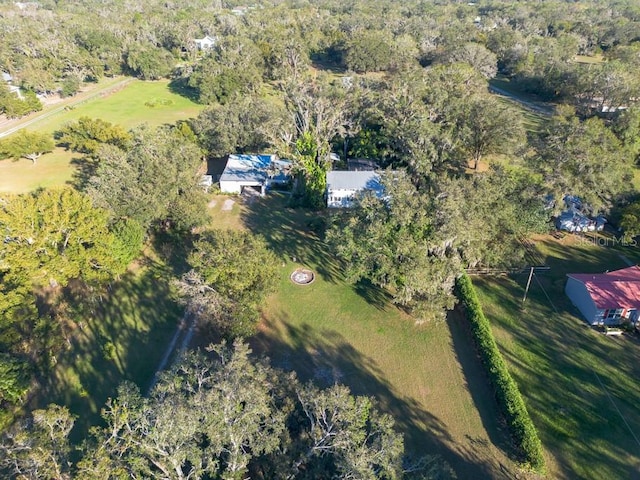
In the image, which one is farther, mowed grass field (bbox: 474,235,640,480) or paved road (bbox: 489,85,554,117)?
paved road (bbox: 489,85,554,117)

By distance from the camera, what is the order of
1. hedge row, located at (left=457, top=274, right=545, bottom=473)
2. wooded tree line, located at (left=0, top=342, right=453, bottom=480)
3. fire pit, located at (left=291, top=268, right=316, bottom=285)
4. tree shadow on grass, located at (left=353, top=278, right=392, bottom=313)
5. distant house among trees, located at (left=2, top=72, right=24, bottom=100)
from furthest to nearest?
distant house among trees, located at (left=2, top=72, right=24, bottom=100)
fire pit, located at (left=291, top=268, right=316, bottom=285)
tree shadow on grass, located at (left=353, top=278, right=392, bottom=313)
hedge row, located at (left=457, top=274, right=545, bottom=473)
wooded tree line, located at (left=0, top=342, right=453, bottom=480)

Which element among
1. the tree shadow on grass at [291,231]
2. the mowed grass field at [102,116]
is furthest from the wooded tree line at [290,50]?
the tree shadow on grass at [291,231]

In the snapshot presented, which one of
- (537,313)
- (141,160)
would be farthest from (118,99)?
(537,313)

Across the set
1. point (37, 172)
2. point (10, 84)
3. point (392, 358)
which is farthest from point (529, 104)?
point (10, 84)

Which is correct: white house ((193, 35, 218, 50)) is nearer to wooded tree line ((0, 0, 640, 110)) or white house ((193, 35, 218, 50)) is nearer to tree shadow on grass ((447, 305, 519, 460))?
wooded tree line ((0, 0, 640, 110))

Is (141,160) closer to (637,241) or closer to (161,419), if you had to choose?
(161,419)

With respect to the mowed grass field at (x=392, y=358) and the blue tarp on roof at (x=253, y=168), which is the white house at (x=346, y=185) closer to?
the blue tarp on roof at (x=253, y=168)

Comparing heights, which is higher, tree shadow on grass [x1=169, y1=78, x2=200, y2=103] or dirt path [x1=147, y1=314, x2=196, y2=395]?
dirt path [x1=147, y1=314, x2=196, y2=395]

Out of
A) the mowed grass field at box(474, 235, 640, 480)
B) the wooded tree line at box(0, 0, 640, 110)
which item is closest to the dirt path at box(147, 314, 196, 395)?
the mowed grass field at box(474, 235, 640, 480)
